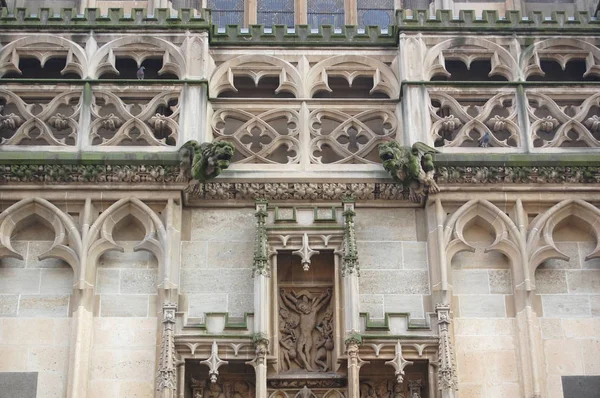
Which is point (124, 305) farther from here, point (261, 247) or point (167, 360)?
point (261, 247)

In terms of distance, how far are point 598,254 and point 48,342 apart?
595 centimetres

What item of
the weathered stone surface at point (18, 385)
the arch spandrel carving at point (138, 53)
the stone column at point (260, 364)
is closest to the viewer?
the stone column at point (260, 364)

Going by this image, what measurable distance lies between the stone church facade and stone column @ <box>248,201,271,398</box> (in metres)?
0.03

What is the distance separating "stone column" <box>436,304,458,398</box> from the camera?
49.6 ft

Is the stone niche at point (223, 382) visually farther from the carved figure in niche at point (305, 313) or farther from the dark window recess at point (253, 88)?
the dark window recess at point (253, 88)

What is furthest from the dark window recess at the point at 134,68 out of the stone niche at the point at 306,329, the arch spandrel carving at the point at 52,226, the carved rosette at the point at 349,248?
the carved rosette at the point at 349,248

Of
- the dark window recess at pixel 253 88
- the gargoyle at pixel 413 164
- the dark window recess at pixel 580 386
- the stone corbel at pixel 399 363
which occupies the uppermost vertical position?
the dark window recess at pixel 253 88

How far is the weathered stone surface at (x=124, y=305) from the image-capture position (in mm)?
15930

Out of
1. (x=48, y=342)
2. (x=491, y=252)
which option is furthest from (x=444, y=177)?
(x=48, y=342)

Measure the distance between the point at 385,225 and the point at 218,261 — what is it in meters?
1.90

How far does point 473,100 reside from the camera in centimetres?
1738

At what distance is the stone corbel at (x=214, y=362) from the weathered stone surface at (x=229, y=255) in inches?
44.7

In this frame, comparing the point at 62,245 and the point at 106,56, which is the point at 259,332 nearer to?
the point at 62,245

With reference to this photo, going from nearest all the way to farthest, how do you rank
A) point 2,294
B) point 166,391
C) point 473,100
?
point 166,391 < point 2,294 < point 473,100
